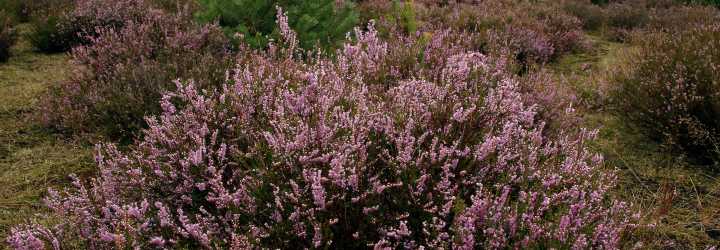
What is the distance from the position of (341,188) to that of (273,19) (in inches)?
125

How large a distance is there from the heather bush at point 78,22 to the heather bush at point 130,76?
795 millimetres

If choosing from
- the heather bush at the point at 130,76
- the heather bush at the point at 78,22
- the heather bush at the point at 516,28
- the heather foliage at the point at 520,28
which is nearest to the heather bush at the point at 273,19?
the heather bush at the point at 130,76

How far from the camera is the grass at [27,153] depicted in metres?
3.22

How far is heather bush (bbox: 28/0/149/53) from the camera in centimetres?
588

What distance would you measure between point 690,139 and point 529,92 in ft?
4.03

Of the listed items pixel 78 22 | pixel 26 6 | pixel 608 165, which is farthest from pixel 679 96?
pixel 26 6

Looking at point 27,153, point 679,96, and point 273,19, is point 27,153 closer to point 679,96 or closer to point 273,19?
point 273,19

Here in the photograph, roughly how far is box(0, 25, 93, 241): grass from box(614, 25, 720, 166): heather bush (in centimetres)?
425

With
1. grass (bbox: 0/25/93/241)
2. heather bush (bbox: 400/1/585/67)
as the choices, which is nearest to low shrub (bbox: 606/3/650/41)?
heather bush (bbox: 400/1/585/67)

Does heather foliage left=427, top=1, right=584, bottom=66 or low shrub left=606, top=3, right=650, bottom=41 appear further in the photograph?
low shrub left=606, top=3, right=650, bottom=41

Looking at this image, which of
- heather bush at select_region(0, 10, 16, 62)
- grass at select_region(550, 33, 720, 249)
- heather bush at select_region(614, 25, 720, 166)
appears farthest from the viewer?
heather bush at select_region(0, 10, 16, 62)

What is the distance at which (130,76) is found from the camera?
416 cm

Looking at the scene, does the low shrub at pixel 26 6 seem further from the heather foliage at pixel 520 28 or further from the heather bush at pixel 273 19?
the heather foliage at pixel 520 28

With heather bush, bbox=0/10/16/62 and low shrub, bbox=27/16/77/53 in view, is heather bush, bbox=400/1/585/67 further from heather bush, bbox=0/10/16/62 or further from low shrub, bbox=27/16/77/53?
heather bush, bbox=0/10/16/62
